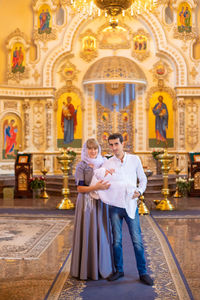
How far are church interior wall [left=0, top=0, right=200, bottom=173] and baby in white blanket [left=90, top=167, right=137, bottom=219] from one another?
38.3 feet

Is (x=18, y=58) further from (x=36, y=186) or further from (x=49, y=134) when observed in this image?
(x=36, y=186)

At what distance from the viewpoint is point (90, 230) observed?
15.7 ft

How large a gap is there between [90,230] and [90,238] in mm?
87

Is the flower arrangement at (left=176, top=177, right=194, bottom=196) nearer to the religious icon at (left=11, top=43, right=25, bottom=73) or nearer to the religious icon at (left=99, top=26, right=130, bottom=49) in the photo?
the religious icon at (left=99, top=26, right=130, bottom=49)

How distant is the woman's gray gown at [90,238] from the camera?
4.74 m

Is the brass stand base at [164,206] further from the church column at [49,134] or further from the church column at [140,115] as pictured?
the church column at [49,134]

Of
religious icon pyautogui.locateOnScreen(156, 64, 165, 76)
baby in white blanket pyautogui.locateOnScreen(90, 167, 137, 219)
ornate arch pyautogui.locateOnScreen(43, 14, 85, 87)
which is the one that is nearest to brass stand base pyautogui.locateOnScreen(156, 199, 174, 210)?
baby in white blanket pyautogui.locateOnScreen(90, 167, 137, 219)

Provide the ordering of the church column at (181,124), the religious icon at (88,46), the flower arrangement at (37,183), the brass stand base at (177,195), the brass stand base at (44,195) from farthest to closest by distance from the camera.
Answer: the religious icon at (88,46) < the church column at (181,124) < the flower arrangement at (37,183) < the brass stand base at (44,195) < the brass stand base at (177,195)

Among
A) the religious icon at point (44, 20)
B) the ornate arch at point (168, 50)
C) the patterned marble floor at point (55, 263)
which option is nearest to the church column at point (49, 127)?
the religious icon at point (44, 20)

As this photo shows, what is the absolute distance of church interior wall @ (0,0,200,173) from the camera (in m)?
16.2

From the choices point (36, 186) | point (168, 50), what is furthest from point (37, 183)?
point (168, 50)

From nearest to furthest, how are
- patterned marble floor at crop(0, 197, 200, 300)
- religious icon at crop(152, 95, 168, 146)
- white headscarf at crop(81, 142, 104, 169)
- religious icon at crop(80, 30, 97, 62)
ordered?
patterned marble floor at crop(0, 197, 200, 300) < white headscarf at crop(81, 142, 104, 169) < religious icon at crop(152, 95, 168, 146) < religious icon at crop(80, 30, 97, 62)

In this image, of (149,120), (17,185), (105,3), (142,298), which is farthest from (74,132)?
(142,298)

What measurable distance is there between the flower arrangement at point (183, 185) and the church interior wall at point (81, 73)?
3.93 meters
